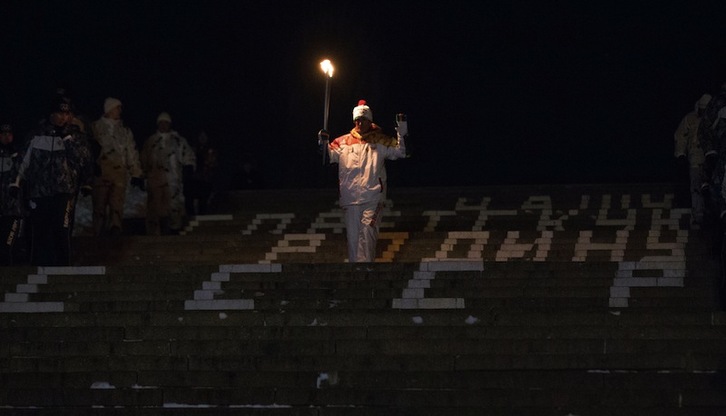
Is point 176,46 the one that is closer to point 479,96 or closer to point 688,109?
point 479,96

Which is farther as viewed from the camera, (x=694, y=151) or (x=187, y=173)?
(x=187, y=173)

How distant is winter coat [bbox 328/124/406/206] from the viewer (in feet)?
56.3

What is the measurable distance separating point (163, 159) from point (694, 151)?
256 inches

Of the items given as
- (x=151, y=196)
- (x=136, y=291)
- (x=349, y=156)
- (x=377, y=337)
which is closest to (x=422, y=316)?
(x=377, y=337)

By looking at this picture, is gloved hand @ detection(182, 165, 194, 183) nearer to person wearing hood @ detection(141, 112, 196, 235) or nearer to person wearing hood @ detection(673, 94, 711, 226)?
person wearing hood @ detection(141, 112, 196, 235)

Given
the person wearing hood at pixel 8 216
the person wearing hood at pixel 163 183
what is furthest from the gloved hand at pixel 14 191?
the person wearing hood at pixel 163 183

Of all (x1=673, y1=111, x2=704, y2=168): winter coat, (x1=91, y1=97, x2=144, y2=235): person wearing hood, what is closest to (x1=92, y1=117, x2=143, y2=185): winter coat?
(x1=91, y1=97, x2=144, y2=235): person wearing hood

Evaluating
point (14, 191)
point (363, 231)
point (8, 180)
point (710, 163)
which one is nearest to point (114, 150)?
point (8, 180)

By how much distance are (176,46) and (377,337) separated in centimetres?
Result: 1566

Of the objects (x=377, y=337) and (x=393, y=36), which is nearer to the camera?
(x=377, y=337)

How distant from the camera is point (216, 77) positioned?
28.4 m

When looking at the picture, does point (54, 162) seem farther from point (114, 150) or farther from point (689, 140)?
point (689, 140)

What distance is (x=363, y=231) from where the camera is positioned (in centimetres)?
1708

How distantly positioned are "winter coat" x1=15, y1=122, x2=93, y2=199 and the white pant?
2.63 m
